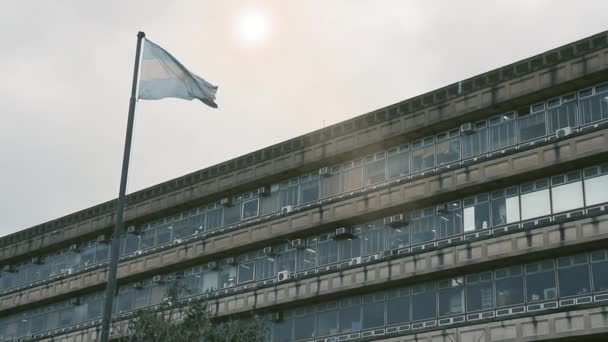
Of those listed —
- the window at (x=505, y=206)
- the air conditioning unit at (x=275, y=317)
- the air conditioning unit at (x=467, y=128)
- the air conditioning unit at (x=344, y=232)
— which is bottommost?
the air conditioning unit at (x=275, y=317)

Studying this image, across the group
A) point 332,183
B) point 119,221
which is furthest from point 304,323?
point 119,221

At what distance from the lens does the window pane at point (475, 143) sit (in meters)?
43.6

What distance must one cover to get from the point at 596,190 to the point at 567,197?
1.20 metres

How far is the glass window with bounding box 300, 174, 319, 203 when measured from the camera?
4978 centimetres

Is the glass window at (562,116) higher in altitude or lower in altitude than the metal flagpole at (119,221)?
higher

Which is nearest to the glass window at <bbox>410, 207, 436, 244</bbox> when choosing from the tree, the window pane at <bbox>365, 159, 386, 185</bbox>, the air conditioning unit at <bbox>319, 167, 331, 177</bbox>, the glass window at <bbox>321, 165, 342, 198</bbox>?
the window pane at <bbox>365, 159, 386, 185</bbox>

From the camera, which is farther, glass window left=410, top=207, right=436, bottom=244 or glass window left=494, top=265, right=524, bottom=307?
glass window left=410, top=207, right=436, bottom=244

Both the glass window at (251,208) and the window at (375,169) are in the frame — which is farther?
the glass window at (251,208)

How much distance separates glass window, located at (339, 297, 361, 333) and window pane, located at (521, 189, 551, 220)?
29.5 ft

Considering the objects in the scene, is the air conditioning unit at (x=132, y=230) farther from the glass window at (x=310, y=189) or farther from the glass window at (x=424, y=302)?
the glass window at (x=424, y=302)

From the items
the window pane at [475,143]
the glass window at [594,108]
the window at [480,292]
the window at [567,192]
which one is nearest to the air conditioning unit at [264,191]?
the window pane at [475,143]

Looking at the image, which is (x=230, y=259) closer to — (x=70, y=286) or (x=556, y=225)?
(x=70, y=286)

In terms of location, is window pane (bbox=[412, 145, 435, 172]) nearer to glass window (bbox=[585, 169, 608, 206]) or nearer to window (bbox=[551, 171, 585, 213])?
window (bbox=[551, 171, 585, 213])

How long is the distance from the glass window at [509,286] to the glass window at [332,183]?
10.1 m
